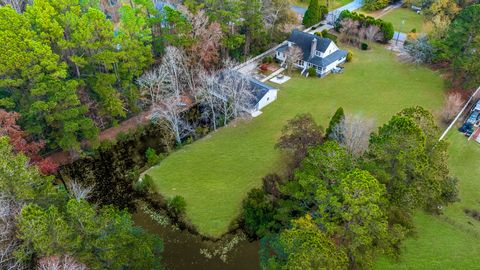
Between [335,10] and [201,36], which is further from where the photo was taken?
[335,10]

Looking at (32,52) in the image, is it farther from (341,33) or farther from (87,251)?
(341,33)

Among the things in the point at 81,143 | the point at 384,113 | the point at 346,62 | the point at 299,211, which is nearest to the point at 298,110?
the point at 384,113

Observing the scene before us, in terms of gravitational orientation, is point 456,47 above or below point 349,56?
above

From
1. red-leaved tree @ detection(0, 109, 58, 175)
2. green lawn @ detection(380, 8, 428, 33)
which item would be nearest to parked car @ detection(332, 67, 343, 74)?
green lawn @ detection(380, 8, 428, 33)

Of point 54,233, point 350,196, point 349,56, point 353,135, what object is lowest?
point 349,56

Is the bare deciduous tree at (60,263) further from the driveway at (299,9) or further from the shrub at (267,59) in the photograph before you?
the driveway at (299,9)

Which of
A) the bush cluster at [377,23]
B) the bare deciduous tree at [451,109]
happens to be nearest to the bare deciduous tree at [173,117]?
the bare deciduous tree at [451,109]

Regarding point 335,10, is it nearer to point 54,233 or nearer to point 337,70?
point 337,70

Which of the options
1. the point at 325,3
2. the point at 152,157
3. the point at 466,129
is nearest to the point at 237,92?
the point at 152,157
